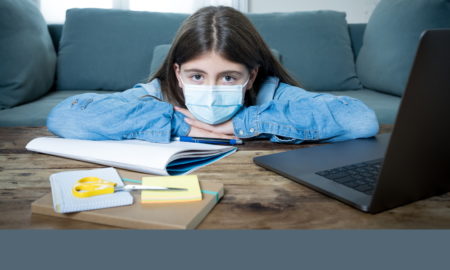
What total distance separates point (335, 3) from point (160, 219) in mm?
2967

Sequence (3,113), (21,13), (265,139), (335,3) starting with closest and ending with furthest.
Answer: (265,139) < (3,113) < (21,13) < (335,3)

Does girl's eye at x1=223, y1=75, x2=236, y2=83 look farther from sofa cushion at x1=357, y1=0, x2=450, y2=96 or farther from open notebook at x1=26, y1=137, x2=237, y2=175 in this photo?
sofa cushion at x1=357, y1=0, x2=450, y2=96

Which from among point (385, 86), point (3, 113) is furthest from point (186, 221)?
point (385, 86)

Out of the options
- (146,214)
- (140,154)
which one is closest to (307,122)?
(140,154)

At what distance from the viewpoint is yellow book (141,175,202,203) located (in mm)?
516

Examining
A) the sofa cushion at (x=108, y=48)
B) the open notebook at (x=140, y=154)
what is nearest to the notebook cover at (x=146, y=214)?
the open notebook at (x=140, y=154)

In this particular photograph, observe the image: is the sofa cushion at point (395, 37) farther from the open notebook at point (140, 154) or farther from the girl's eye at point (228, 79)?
the open notebook at point (140, 154)

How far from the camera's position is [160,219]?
47cm

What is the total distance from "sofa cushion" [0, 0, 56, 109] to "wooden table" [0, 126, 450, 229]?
1338 mm

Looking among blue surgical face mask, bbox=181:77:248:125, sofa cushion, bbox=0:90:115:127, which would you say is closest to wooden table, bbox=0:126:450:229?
blue surgical face mask, bbox=181:77:248:125

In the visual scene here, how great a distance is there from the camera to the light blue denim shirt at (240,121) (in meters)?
0.91

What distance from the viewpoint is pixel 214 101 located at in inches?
41.9

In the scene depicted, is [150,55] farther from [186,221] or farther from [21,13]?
[186,221]

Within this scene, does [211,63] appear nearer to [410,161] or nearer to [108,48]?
[410,161]
